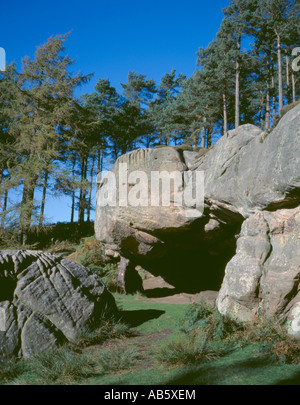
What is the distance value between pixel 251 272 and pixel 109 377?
4010mm

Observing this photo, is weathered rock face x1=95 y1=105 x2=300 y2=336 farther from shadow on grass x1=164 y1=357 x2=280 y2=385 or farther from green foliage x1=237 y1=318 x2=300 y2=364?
shadow on grass x1=164 y1=357 x2=280 y2=385

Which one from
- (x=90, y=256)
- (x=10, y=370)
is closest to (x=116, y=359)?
(x=10, y=370)

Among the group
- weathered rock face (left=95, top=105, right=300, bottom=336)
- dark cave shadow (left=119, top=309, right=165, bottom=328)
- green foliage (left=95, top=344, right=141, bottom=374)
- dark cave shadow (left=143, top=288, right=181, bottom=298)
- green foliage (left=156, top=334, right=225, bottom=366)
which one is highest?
weathered rock face (left=95, top=105, right=300, bottom=336)

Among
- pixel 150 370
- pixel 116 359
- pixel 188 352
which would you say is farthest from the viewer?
pixel 116 359

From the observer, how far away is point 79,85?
2014 centimetres

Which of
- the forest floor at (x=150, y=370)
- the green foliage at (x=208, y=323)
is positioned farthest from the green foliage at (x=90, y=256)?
the forest floor at (x=150, y=370)

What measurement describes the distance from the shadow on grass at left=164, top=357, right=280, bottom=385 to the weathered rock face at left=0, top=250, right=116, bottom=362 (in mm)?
2773

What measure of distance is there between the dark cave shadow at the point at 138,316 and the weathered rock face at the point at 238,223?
221cm

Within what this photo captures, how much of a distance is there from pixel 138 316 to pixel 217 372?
168 inches

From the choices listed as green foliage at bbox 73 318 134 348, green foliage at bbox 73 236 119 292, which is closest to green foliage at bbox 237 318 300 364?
green foliage at bbox 73 318 134 348

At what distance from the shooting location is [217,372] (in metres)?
5.34

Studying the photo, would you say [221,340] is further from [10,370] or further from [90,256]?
[90,256]

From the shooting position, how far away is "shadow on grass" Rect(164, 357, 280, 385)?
200 inches
